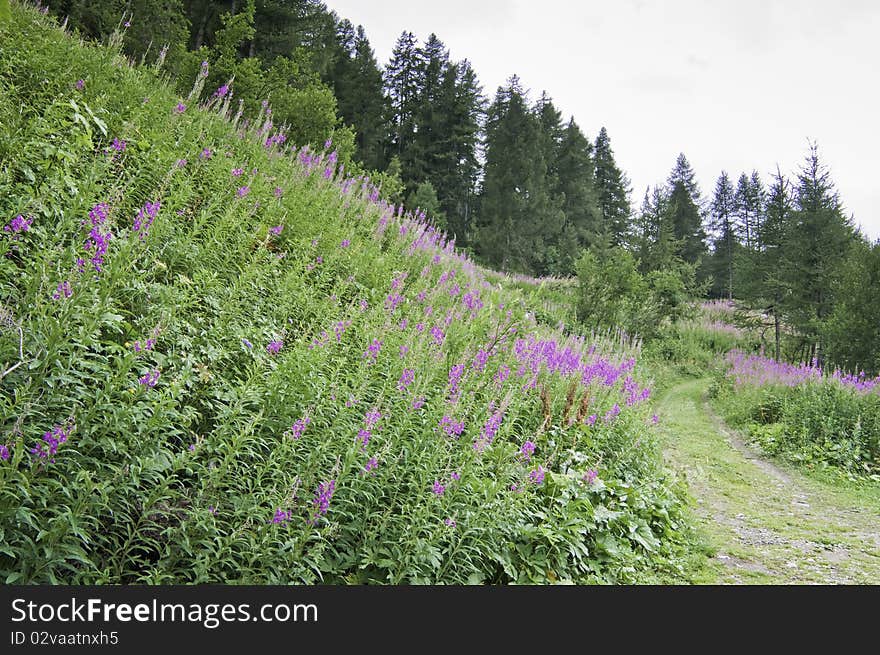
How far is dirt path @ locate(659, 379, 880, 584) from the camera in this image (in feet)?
14.9

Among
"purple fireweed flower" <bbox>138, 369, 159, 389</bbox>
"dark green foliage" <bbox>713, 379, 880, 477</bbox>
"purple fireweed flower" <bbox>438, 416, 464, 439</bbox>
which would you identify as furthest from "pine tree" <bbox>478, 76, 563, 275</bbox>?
"purple fireweed flower" <bbox>138, 369, 159, 389</bbox>

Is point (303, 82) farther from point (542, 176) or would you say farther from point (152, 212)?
point (542, 176)

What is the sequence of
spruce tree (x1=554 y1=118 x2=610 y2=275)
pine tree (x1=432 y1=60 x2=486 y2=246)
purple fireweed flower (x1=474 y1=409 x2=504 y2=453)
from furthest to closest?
spruce tree (x1=554 y1=118 x2=610 y2=275) → pine tree (x1=432 y1=60 x2=486 y2=246) → purple fireweed flower (x1=474 y1=409 x2=504 y2=453)

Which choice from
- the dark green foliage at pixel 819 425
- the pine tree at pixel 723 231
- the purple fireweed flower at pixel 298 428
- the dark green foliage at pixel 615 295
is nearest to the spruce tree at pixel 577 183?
the pine tree at pixel 723 231

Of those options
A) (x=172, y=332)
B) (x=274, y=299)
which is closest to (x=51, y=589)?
(x=172, y=332)

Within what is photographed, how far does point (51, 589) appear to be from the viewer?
2018mm

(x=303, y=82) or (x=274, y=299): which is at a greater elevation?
(x=303, y=82)

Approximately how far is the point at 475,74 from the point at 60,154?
1929 inches

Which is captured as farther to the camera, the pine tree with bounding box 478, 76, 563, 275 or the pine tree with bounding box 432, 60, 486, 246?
the pine tree with bounding box 432, 60, 486, 246

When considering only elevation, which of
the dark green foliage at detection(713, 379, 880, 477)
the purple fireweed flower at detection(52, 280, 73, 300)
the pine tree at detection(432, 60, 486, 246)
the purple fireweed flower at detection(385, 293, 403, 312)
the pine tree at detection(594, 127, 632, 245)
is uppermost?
the pine tree at detection(594, 127, 632, 245)

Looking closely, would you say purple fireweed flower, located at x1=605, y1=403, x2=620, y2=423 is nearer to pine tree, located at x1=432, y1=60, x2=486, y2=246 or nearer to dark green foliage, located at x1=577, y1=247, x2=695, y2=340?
dark green foliage, located at x1=577, y1=247, x2=695, y2=340

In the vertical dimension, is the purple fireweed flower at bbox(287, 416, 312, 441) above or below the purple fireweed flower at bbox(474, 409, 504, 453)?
below

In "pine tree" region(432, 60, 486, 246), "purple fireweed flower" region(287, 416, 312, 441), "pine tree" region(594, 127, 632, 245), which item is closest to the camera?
"purple fireweed flower" region(287, 416, 312, 441)

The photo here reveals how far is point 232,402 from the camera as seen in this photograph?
10.5 ft
